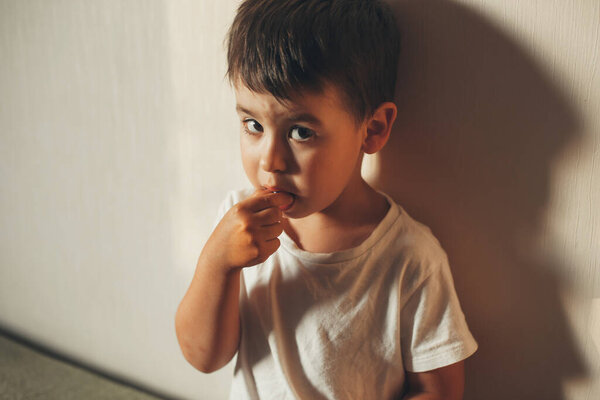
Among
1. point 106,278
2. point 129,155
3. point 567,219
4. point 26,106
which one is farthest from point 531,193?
point 26,106

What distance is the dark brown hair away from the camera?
554 millimetres

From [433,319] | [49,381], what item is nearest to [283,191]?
[433,319]

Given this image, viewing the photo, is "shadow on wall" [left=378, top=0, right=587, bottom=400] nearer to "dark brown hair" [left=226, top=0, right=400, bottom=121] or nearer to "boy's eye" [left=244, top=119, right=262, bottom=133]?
"dark brown hair" [left=226, top=0, right=400, bottom=121]

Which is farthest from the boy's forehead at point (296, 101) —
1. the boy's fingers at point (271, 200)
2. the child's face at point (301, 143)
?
the boy's fingers at point (271, 200)

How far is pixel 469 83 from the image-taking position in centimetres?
66

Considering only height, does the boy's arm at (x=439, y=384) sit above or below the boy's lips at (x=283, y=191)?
below

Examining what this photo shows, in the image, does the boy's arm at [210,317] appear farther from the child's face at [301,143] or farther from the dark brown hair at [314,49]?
the dark brown hair at [314,49]

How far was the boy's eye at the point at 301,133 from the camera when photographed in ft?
1.93

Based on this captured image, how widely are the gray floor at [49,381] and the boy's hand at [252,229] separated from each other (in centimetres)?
60

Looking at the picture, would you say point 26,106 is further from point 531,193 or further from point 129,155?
point 531,193

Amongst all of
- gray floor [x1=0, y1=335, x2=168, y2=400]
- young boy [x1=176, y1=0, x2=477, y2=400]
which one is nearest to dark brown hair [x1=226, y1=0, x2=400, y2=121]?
young boy [x1=176, y1=0, x2=477, y2=400]

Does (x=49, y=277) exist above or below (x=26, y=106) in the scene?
below

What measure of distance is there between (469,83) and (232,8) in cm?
39

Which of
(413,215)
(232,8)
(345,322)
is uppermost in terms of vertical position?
(232,8)
